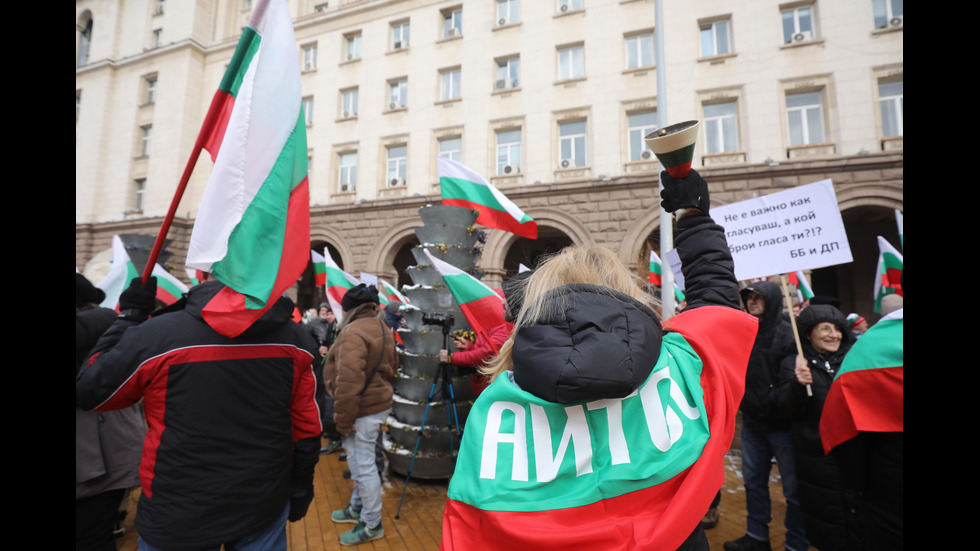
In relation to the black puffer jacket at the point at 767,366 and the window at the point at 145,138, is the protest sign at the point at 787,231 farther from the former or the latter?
the window at the point at 145,138

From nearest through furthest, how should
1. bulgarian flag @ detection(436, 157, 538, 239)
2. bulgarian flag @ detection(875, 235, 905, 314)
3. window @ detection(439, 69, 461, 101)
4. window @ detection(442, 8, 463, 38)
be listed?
1. bulgarian flag @ detection(436, 157, 538, 239)
2. bulgarian flag @ detection(875, 235, 905, 314)
3. window @ detection(439, 69, 461, 101)
4. window @ detection(442, 8, 463, 38)

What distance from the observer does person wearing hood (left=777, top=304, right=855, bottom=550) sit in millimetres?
3006

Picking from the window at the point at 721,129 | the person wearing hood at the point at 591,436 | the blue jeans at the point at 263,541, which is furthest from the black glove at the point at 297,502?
the window at the point at 721,129

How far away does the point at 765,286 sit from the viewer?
3.76m

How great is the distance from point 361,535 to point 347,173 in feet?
49.3

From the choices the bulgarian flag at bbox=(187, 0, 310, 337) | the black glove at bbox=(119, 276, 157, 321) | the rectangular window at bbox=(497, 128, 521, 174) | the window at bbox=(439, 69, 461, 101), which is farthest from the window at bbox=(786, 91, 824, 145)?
the black glove at bbox=(119, 276, 157, 321)

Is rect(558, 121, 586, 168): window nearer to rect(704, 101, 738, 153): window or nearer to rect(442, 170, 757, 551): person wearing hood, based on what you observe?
rect(704, 101, 738, 153): window

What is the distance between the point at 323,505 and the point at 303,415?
2682mm

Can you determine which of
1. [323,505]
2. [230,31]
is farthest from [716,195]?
[230,31]

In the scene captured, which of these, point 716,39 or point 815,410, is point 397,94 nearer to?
point 716,39

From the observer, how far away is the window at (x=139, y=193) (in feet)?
65.8

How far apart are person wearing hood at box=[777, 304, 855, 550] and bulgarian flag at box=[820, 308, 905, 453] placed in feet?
3.08

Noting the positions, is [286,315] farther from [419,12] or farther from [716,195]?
[419,12]

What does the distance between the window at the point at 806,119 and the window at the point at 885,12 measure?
210 cm
